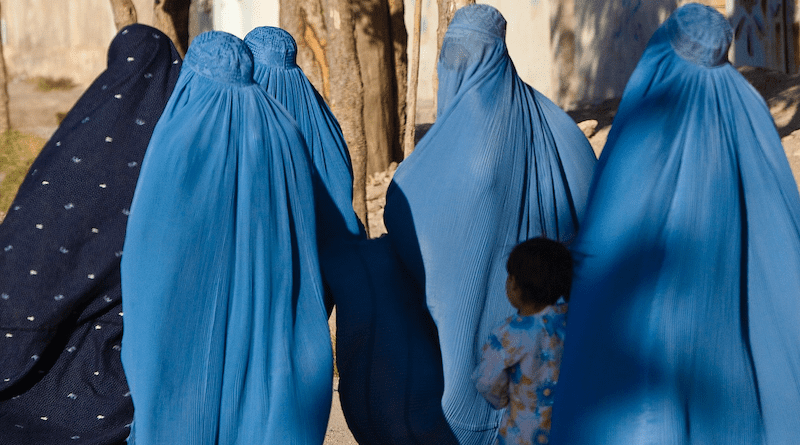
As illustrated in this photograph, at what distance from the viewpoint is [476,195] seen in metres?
2.67

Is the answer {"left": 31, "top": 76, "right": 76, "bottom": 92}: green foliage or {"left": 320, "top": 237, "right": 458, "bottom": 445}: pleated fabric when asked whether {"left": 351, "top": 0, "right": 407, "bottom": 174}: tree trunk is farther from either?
{"left": 31, "top": 76, "right": 76, "bottom": 92}: green foliage

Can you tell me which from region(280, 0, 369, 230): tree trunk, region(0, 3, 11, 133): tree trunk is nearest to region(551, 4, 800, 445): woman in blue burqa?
region(280, 0, 369, 230): tree trunk

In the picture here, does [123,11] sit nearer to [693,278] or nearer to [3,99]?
[3,99]

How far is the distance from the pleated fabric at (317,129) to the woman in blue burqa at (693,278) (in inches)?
43.1

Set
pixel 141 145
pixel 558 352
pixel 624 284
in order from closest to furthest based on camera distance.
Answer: pixel 624 284
pixel 558 352
pixel 141 145

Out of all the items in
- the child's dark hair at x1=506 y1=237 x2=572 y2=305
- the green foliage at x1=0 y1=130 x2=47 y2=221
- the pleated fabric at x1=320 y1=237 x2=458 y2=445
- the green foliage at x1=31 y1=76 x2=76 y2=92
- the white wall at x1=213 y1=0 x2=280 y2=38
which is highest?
the white wall at x1=213 y1=0 x2=280 y2=38

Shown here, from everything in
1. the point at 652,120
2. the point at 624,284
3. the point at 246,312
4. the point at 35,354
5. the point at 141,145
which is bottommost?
the point at 35,354

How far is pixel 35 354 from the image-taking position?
241cm

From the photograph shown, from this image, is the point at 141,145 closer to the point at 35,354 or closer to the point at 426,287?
the point at 35,354

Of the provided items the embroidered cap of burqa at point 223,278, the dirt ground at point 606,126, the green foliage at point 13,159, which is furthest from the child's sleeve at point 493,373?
the green foliage at point 13,159

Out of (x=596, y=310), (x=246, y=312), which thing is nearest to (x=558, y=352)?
(x=596, y=310)

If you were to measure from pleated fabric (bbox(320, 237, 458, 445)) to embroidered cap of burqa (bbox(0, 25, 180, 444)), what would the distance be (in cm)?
71

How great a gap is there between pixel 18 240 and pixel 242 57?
844 millimetres

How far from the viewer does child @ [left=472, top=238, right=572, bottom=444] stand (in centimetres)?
226
